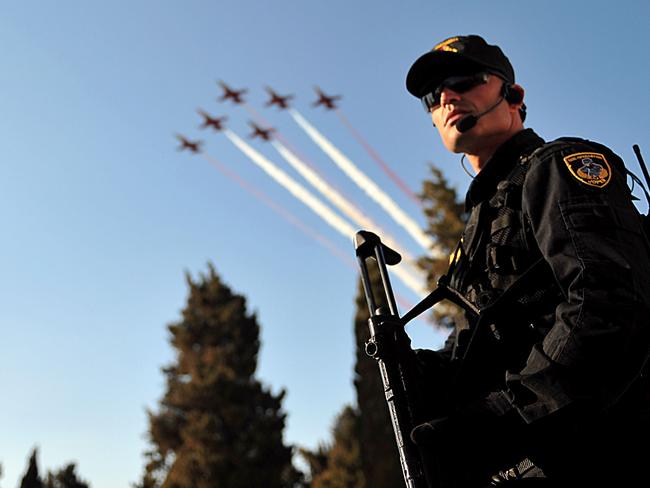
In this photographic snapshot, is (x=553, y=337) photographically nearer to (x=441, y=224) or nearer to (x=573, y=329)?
(x=573, y=329)

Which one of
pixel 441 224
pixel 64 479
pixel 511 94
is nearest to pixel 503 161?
pixel 511 94

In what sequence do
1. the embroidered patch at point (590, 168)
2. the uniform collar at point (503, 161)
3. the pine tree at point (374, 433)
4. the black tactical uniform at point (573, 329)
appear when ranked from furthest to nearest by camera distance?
1. the pine tree at point (374, 433)
2. the uniform collar at point (503, 161)
3. the embroidered patch at point (590, 168)
4. the black tactical uniform at point (573, 329)

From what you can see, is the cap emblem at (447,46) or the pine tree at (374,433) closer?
the cap emblem at (447,46)

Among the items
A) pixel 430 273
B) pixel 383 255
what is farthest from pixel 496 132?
pixel 430 273

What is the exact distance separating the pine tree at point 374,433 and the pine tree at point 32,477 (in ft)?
55.8

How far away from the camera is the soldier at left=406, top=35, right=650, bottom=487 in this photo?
1723 mm

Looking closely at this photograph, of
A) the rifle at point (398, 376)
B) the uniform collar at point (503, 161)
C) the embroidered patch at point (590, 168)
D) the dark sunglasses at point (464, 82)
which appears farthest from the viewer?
the dark sunglasses at point (464, 82)

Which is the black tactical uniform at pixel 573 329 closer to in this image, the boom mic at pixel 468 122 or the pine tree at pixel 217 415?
the boom mic at pixel 468 122

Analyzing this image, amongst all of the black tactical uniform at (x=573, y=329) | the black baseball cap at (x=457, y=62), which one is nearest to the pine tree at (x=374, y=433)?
the black baseball cap at (x=457, y=62)

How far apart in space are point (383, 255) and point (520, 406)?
4.14 ft

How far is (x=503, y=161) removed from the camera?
266cm

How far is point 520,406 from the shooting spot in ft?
5.92

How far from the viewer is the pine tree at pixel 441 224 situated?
22266mm

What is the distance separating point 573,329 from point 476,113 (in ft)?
4.38
